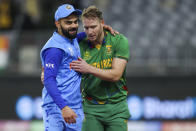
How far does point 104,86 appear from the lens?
5332 millimetres

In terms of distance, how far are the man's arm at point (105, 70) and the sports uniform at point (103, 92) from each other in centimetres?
10

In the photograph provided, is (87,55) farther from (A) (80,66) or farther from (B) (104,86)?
(A) (80,66)

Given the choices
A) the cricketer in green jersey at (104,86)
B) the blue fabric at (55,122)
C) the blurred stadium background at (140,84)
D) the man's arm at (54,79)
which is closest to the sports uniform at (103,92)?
the cricketer in green jersey at (104,86)

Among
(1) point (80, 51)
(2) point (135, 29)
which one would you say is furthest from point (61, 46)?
(2) point (135, 29)

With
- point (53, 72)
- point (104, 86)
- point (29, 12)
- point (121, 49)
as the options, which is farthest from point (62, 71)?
point (29, 12)

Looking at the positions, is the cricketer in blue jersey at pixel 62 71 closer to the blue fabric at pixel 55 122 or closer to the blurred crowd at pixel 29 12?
the blue fabric at pixel 55 122

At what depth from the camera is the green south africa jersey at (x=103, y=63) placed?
17.4 ft

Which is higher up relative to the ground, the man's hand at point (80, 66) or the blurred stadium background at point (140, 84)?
the man's hand at point (80, 66)

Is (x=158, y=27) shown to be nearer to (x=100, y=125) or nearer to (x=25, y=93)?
(x=25, y=93)

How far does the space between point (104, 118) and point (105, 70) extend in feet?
2.12

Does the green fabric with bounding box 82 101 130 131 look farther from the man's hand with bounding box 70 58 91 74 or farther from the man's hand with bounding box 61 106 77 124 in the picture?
the man's hand with bounding box 61 106 77 124

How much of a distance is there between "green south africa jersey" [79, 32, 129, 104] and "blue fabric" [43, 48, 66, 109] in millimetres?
793

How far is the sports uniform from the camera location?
5.29 meters

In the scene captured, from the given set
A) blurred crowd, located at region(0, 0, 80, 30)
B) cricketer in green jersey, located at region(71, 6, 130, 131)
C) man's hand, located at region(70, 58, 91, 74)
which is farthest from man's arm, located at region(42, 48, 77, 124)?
blurred crowd, located at region(0, 0, 80, 30)
